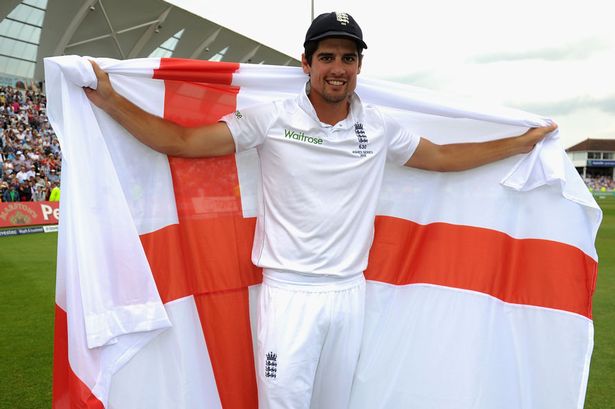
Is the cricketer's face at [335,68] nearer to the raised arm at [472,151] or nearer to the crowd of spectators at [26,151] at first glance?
the raised arm at [472,151]

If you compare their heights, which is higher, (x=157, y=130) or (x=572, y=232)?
(x=157, y=130)

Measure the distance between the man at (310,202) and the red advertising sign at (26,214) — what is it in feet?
39.1

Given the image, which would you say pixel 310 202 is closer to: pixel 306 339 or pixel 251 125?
pixel 251 125

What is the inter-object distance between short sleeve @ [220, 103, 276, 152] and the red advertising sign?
11.9 metres

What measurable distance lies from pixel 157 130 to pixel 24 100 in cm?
2744

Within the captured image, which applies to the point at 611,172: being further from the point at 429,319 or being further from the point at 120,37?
the point at 429,319

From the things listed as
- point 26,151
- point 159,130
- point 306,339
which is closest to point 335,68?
point 159,130

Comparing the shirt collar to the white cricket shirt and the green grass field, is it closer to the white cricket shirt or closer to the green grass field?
the white cricket shirt

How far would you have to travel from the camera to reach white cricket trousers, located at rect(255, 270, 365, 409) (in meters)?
2.09

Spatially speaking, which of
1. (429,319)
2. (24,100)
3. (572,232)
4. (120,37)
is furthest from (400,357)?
(120,37)

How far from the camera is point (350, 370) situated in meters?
2.26

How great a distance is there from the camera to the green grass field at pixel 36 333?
3398 mm

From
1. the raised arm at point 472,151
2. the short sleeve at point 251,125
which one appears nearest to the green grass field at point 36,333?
the raised arm at point 472,151

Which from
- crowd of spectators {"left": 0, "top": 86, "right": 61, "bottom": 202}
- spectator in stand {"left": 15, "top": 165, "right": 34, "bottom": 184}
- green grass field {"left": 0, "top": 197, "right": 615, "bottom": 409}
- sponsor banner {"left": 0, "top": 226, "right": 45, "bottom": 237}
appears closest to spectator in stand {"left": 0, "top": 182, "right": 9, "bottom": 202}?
crowd of spectators {"left": 0, "top": 86, "right": 61, "bottom": 202}
